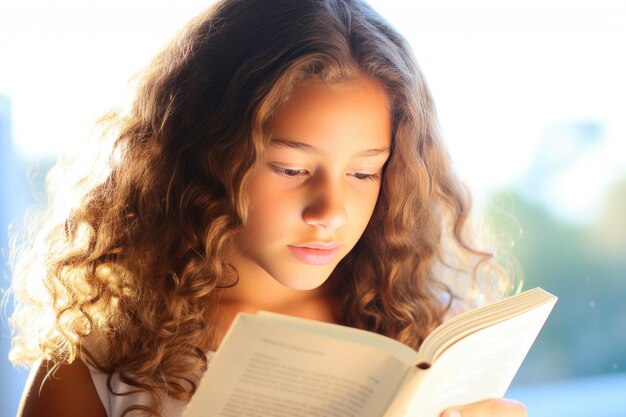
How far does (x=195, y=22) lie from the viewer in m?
1.30

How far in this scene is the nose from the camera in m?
1.16

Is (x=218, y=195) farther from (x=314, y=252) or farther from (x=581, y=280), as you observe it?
(x=581, y=280)

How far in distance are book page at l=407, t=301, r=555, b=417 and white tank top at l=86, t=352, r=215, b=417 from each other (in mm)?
488

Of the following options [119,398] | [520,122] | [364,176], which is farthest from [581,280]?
[119,398]

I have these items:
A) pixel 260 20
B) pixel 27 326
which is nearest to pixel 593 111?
pixel 260 20

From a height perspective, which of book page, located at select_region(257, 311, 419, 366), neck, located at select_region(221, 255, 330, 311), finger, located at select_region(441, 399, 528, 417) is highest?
book page, located at select_region(257, 311, 419, 366)

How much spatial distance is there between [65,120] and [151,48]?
21.4 inches

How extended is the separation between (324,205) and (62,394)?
560 mm

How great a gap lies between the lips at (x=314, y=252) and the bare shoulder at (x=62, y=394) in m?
0.43

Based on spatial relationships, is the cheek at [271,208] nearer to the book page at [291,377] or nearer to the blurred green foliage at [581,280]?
the book page at [291,377]

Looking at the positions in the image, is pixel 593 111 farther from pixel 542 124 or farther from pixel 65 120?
pixel 65 120

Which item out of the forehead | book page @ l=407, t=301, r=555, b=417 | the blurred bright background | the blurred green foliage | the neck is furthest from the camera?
the blurred green foliage

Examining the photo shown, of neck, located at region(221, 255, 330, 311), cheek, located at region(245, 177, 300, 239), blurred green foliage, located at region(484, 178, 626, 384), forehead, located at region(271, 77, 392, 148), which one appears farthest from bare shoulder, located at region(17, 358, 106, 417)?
blurred green foliage, located at region(484, 178, 626, 384)

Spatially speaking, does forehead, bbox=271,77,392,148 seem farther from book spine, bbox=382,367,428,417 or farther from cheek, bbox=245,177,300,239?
book spine, bbox=382,367,428,417
